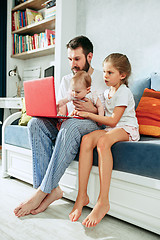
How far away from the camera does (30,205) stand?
1.30m

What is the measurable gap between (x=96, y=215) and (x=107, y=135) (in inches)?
15.2

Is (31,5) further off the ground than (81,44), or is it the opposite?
(31,5)

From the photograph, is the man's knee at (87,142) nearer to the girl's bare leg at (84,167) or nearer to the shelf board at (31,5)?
the girl's bare leg at (84,167)

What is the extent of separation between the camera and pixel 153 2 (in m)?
2.01

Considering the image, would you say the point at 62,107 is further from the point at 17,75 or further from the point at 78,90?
the point at 17,75

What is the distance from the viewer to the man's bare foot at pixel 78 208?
1.18m

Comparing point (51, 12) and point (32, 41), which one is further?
point (32, 41)

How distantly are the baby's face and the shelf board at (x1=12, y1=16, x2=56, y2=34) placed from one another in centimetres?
173

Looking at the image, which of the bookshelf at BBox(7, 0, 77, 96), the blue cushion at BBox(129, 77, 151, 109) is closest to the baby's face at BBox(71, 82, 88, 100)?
the blue cushion at BBox(129, 77, 151, 109)

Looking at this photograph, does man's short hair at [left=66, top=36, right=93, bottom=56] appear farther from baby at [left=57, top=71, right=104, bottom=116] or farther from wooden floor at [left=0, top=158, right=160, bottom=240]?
wooden floor at [left=0, top=158, right=160, bottom=240]

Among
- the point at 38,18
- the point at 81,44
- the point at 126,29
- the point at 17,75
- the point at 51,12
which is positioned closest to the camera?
the point at 81,44

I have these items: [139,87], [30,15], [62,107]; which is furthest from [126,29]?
[30,15]

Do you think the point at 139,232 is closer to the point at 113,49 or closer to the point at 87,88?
the point at 87,88

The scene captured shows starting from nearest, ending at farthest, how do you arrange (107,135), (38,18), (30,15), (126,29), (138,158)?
(138,158) < (107,135) < (126,29) < (38,18) < (30,15)
